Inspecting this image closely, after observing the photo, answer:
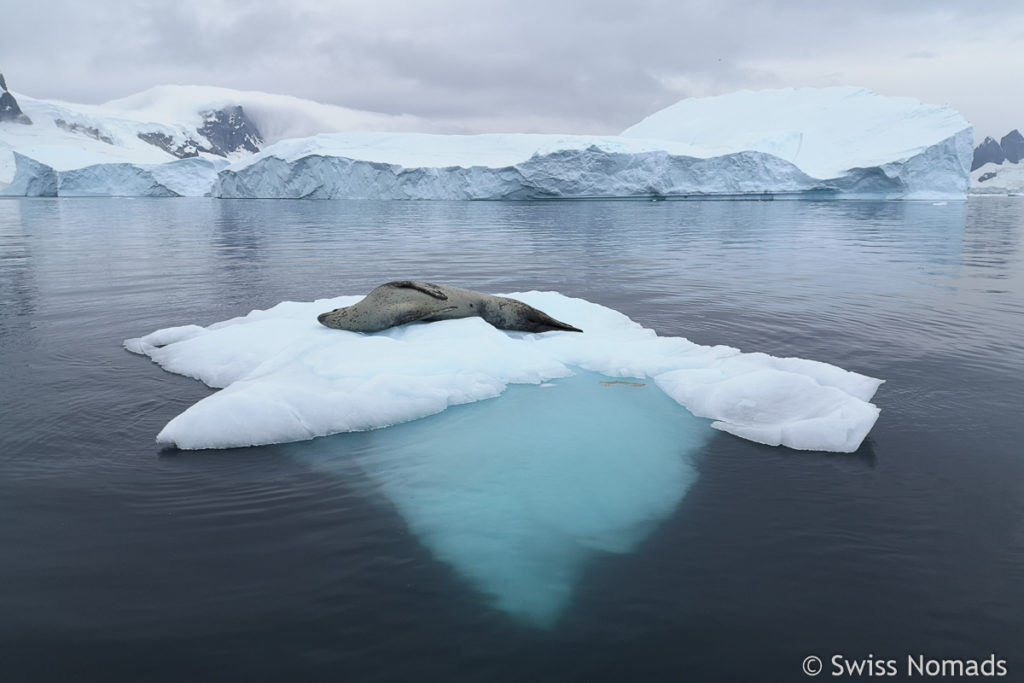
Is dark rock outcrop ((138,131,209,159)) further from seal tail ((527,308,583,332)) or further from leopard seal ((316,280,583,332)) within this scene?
seal tail ((527,308,583,332))

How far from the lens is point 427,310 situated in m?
7.01

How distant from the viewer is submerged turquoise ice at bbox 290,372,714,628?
9.91ft

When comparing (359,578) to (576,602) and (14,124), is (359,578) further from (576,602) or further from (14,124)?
(14,124)

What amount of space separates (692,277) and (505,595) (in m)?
Answer: 10.0

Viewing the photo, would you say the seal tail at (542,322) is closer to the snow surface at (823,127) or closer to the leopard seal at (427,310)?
the leopard seal at (427,310)

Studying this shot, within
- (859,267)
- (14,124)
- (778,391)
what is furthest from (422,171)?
(14,124)

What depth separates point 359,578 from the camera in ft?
9.49

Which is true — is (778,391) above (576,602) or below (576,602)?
above

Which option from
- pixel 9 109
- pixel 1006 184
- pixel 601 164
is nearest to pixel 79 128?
pixel 9 109

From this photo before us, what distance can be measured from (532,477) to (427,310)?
3.54m

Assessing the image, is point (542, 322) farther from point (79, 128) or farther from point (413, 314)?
point (79, 128)

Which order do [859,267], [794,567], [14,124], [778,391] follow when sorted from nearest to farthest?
[794,567] < [778,391] < [859,267] < [14,124]

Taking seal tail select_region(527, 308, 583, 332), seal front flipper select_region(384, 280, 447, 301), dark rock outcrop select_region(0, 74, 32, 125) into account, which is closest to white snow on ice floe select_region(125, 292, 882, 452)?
seal tail select_region(527, 308, 583, 332)

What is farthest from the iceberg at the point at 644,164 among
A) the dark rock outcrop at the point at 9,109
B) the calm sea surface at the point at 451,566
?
the dark rock outcrop at the point at 9,109
